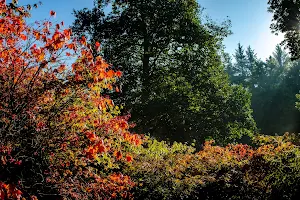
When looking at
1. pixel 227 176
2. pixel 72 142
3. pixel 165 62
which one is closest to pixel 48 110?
pixel 72 142

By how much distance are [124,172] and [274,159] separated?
3.90 m

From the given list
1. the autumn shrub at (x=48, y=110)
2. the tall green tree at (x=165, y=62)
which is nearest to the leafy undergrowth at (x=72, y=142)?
the autumn shrub at (x=48, y=110)

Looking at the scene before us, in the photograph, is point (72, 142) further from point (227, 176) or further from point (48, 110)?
point (227, 176)

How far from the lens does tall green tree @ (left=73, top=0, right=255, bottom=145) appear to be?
1978 cm

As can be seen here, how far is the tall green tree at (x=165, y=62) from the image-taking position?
19.8 m

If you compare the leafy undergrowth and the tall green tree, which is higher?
the tall green tree

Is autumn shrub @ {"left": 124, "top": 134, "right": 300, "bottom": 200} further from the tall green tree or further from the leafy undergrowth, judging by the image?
the tall green tree

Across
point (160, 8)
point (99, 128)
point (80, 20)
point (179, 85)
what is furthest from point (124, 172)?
point (80, 20)

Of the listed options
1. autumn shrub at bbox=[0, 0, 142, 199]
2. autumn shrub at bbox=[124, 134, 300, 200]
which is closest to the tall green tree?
autumn shrub at bbox=[124, 134, 300, 200]

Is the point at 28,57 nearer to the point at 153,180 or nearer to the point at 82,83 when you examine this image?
the point at 82,83

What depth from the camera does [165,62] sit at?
20688 millimetres

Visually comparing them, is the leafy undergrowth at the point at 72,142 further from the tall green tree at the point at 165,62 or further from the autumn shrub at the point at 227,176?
the tall green tree at the point at 165,62

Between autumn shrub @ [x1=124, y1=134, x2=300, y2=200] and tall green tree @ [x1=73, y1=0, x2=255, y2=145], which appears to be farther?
tall green tree @ [x1=73, y1=0, x2=255, y2=145]

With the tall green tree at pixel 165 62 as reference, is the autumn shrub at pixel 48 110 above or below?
below
